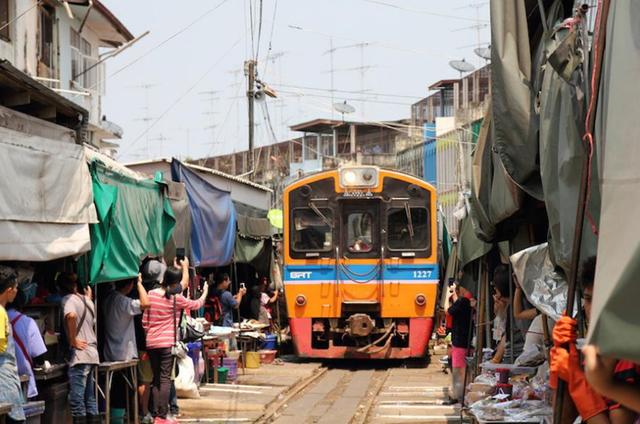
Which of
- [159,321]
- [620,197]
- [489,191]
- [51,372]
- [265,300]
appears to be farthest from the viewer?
[265,300]

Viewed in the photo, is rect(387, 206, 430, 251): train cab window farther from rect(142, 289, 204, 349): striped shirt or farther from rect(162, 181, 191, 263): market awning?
rect(142, 289, 204, 349): striped shirt

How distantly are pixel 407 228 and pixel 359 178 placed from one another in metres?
1.13

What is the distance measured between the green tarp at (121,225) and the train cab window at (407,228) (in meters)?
6.16

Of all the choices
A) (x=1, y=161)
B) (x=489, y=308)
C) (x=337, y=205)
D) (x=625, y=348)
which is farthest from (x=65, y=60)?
(x=625, y=348)

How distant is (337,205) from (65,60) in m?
9.25

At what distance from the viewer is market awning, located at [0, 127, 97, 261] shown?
7.60 m

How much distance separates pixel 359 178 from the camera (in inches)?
681

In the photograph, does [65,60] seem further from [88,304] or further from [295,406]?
[88,304]

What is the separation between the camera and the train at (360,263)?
16844 mm

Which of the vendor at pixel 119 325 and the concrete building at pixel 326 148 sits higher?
the concrete building at pixel 326 148

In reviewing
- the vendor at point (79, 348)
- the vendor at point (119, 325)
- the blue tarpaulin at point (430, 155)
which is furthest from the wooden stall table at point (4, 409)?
the blue tarpaulin at point (430, 155)

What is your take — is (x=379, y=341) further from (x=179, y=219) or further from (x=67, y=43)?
(x=67, y=43)

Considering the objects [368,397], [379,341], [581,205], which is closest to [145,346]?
[368,397]

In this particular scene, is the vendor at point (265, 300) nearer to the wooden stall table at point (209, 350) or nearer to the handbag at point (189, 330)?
the wooden stall table at point (209, 350)
